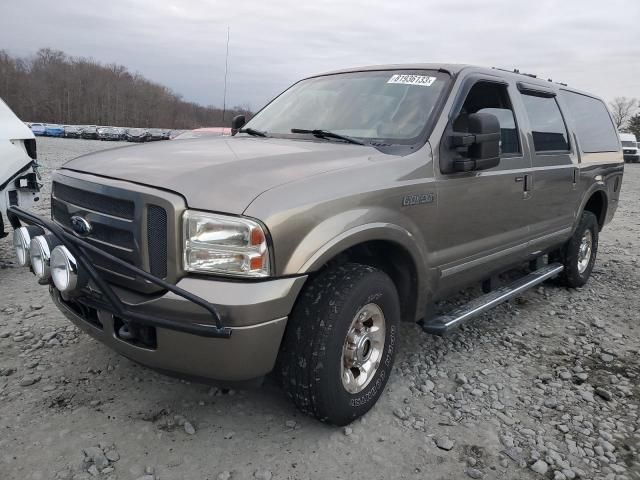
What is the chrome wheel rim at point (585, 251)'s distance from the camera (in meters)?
5.54

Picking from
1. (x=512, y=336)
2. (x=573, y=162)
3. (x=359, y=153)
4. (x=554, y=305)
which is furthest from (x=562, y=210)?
(x=359, y=153)

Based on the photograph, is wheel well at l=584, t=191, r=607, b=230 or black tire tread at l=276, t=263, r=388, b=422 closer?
black tire tread at l=276, t=263, r=388, b=422

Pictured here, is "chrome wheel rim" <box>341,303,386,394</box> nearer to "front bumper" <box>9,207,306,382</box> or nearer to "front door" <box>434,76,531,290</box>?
"front bumper" <box>9,207,306,382</box>

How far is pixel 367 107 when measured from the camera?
3.47 meters

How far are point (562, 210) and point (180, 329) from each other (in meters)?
3.87

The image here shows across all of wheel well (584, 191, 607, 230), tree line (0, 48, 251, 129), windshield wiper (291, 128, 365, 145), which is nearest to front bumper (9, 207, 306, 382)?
windshield wiper (291, 128, 365, 145)

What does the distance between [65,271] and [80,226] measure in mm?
320

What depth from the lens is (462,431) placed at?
278 centimetres

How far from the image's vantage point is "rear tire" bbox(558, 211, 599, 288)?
527cm

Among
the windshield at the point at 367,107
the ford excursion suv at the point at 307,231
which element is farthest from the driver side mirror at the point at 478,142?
the windshield at the point at 367,107

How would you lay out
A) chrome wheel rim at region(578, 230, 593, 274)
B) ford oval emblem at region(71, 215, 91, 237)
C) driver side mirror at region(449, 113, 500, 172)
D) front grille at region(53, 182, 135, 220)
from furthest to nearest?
chrome wheel rim at region(578, 230, 593, 274) → driver side mirror at region(449, 113, 500, 172) → ford oval emblem at region(71, 215, 91, 237) → front grille at region(53, 182, 135, 220)

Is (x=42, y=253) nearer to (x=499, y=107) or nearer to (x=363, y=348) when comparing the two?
(x=363, y=348)

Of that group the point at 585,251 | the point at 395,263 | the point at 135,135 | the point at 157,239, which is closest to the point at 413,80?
the point at 395,263

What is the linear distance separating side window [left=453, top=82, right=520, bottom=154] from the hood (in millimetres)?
1173
